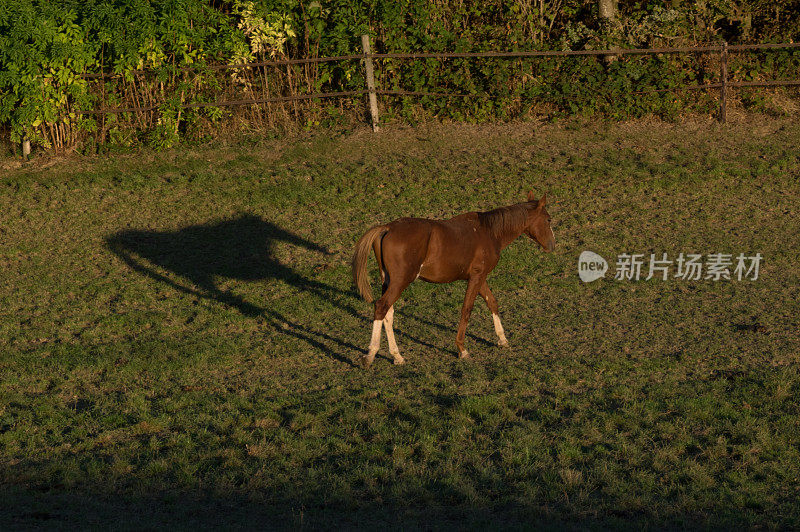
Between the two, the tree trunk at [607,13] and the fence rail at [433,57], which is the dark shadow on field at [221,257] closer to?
the fence rail at [433,57]

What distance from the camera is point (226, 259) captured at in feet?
46.0

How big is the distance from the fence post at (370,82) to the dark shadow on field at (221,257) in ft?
14.9

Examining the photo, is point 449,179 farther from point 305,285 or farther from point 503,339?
point 503,339

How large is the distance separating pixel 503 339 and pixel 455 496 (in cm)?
409

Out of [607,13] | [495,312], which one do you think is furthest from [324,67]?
[495,312]

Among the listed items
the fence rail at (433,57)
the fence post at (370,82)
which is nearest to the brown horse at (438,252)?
the fence rail at (433,57)

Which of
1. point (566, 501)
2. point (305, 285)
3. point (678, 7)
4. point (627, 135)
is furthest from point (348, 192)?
point (566, 501)

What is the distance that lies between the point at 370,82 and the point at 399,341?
938 cm

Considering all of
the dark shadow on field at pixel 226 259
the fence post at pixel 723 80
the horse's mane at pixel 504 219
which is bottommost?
the dark shadow on field at pixel 226 259

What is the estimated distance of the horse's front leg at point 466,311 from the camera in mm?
9969

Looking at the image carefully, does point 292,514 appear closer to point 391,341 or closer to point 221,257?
point 391,341

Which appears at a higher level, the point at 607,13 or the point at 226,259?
the point at 607,13

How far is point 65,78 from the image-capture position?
57.0 ft

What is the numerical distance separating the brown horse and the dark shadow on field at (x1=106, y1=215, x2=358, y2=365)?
7.22 ft
